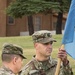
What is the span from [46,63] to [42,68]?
0.09 meters

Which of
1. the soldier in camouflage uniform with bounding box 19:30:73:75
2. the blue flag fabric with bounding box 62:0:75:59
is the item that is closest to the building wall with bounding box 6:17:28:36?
the blue flag fabric with bounding box 62:0:75:59

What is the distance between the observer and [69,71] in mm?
5594

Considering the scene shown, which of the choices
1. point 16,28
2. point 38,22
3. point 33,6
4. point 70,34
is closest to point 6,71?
point 70,34

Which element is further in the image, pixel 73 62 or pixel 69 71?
pixel 73 62

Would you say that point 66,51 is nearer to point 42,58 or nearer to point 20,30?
point 42,58

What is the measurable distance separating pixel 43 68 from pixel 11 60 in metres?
1.16

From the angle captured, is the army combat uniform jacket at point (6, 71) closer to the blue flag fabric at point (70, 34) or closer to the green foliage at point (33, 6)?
the blue flag fabric at point (70, 34)

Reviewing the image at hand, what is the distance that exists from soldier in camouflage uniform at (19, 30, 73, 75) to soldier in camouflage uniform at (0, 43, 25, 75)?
876 mm

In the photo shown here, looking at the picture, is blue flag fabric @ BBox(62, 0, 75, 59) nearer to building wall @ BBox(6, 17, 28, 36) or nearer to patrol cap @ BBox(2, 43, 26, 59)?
patrol cap @ BBox(2, 43, 26, 59)

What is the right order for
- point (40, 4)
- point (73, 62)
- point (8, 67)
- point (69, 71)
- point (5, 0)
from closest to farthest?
point (8, 67) → point (69, 71) → point (73, 62) → point (40, 4) → point (5, 0)

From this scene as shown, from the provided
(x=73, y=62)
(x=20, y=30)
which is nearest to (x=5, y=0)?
(x=20, y=30)

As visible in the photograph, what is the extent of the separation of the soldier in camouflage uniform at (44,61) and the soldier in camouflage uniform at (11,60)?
2.87 ft

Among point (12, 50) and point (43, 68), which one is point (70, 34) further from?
point (12, 50)

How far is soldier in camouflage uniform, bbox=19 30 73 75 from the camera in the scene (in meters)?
5.62
